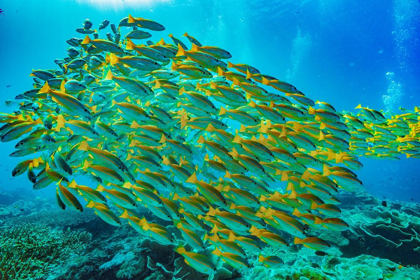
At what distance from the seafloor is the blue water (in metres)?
32.2

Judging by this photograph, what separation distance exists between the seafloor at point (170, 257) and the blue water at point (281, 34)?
32.2 meters

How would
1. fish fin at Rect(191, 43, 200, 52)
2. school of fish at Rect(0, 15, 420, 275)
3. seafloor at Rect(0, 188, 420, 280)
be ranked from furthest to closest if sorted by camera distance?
seafloor at Rect(0, 188, 420, 280), fish fin at Rect(191, 43, 200, 52), school of fish at Rect(0, 15, 420, 275)

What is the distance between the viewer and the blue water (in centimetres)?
3108

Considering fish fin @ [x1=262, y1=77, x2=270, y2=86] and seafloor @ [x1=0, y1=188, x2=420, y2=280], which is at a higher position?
fish fin @ [x1=262, y1=77, x2=270, y2=86]

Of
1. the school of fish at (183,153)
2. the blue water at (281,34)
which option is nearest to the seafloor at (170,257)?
the school of fish at (183,153)

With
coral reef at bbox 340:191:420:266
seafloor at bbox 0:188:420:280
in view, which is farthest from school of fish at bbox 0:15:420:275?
coral reef at bbox 340:191:420:266

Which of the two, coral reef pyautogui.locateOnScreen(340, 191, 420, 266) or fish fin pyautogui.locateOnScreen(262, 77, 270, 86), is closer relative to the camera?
fish fin pyautogui.locateOnScreen(262, 77, 270, 86)

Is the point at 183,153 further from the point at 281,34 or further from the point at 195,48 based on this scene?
the point at 281,34

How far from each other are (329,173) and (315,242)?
1262 mm

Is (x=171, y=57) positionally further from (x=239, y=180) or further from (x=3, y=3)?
(x=3, y=3)

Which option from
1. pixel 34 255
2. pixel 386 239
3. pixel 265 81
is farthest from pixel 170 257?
pixel 386 239

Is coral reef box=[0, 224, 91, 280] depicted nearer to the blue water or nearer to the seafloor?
the seafloor

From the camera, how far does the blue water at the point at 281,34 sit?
3108 centimetres

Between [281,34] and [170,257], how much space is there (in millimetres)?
42956
